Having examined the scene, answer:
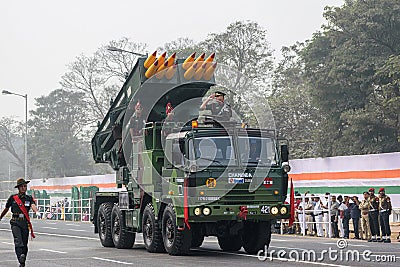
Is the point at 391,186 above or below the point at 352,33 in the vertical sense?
below

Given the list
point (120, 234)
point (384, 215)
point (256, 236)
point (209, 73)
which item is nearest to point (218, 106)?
point (209, 73)

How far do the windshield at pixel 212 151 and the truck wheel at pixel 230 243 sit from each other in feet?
10.2

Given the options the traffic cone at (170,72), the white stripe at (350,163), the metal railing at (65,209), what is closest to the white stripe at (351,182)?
the white stripe at (350,163)

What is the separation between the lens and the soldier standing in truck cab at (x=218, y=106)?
63.7ft

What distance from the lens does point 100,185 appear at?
5569cm

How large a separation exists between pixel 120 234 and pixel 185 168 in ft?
16.4

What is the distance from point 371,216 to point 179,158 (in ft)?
32.3

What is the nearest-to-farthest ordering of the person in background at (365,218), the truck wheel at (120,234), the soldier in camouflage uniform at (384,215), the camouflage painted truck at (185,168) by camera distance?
1. the camouflage painted truck at (185,168)
2. the truck wheel at (120,234)
3. the soldier in camouflage uniform at (384,215)
4. the person in background at (365,218)

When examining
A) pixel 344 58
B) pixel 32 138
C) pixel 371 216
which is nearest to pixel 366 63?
pixel 344 58

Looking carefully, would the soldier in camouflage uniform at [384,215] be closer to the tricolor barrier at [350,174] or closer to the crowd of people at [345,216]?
the crowd of people at [345,216]

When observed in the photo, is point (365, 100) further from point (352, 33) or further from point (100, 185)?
point (100, 185)

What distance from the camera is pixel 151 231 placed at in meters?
20.0

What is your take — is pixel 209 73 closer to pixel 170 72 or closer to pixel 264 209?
pixel 170 72

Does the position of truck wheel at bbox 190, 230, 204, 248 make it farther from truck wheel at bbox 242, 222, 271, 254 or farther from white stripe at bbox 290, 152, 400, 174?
white stripe at bbox 290, 152, 400, 174
